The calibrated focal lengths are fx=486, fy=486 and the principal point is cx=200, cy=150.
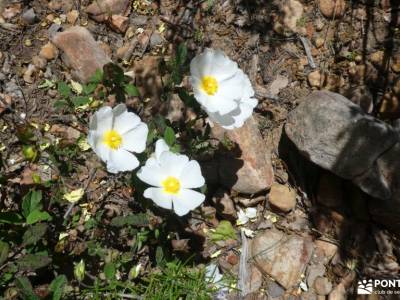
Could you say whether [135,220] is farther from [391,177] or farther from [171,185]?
[391,177]

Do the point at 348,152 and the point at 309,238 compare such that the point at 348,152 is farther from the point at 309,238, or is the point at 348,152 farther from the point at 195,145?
the point at 195,145

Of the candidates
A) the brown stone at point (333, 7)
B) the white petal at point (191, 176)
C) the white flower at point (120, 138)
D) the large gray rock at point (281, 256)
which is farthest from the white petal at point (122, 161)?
the brown stone at point (333, 7)

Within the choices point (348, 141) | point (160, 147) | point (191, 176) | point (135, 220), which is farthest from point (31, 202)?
point (348, 141)

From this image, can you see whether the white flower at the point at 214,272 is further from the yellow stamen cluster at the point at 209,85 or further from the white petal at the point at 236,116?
the yellow stamen cluster at the point at 209,85

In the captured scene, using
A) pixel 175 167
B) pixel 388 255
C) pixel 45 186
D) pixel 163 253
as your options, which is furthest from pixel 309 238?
pixel 45 186

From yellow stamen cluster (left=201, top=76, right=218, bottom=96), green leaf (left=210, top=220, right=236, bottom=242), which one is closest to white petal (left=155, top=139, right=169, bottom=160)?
yellow stamen cluster (left=201, top=76, right=218, bottom=96)

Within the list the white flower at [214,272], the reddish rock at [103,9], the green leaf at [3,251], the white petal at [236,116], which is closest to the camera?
the green leaf at [3,251]
